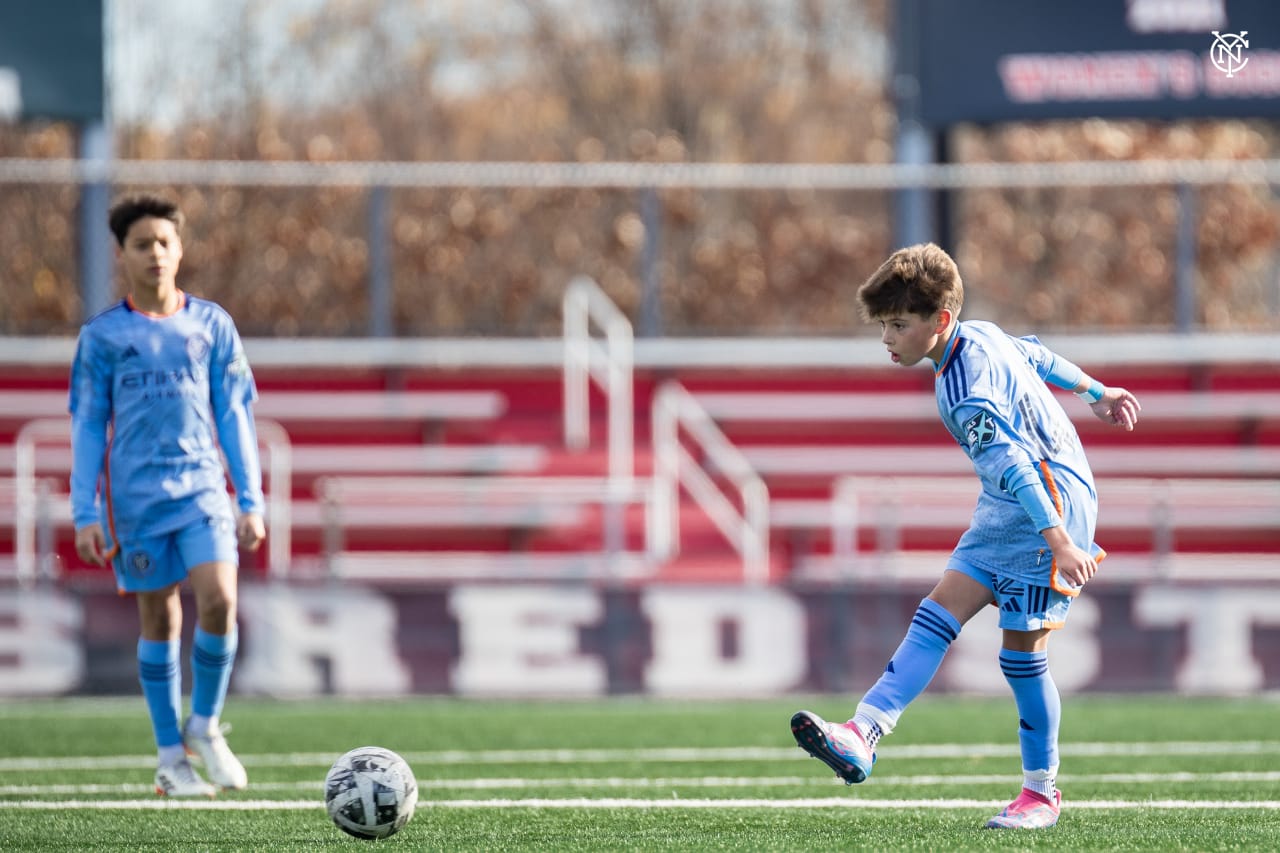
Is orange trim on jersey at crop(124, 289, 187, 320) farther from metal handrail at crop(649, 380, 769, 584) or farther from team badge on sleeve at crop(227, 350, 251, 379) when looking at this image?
metal handrail at crop(649, 380, 769, 584)

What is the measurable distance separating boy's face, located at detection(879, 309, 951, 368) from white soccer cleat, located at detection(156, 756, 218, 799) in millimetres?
2937

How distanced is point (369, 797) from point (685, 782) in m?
1.92

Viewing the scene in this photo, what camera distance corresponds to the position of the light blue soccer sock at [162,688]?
6949 millimetres

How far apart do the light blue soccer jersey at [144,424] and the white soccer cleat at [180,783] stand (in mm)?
830

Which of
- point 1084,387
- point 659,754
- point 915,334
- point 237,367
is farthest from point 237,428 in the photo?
point 1084,387

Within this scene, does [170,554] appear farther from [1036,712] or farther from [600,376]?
[600,376]

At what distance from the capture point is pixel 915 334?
5582 mm

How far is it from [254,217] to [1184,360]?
28.8 ft

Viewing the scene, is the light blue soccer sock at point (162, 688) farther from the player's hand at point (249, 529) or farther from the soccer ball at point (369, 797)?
the soccer ball at point (369, 797)

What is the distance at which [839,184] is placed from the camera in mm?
14758

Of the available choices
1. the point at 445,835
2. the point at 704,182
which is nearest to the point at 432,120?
the point at 704,182

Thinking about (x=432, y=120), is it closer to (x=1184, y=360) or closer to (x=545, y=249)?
(x=545, y=249)

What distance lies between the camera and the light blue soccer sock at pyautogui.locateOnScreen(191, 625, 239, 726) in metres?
6.98

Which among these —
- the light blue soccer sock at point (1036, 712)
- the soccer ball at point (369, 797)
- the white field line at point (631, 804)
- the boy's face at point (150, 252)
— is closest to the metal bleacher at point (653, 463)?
the boy's face at point (150, 252)
